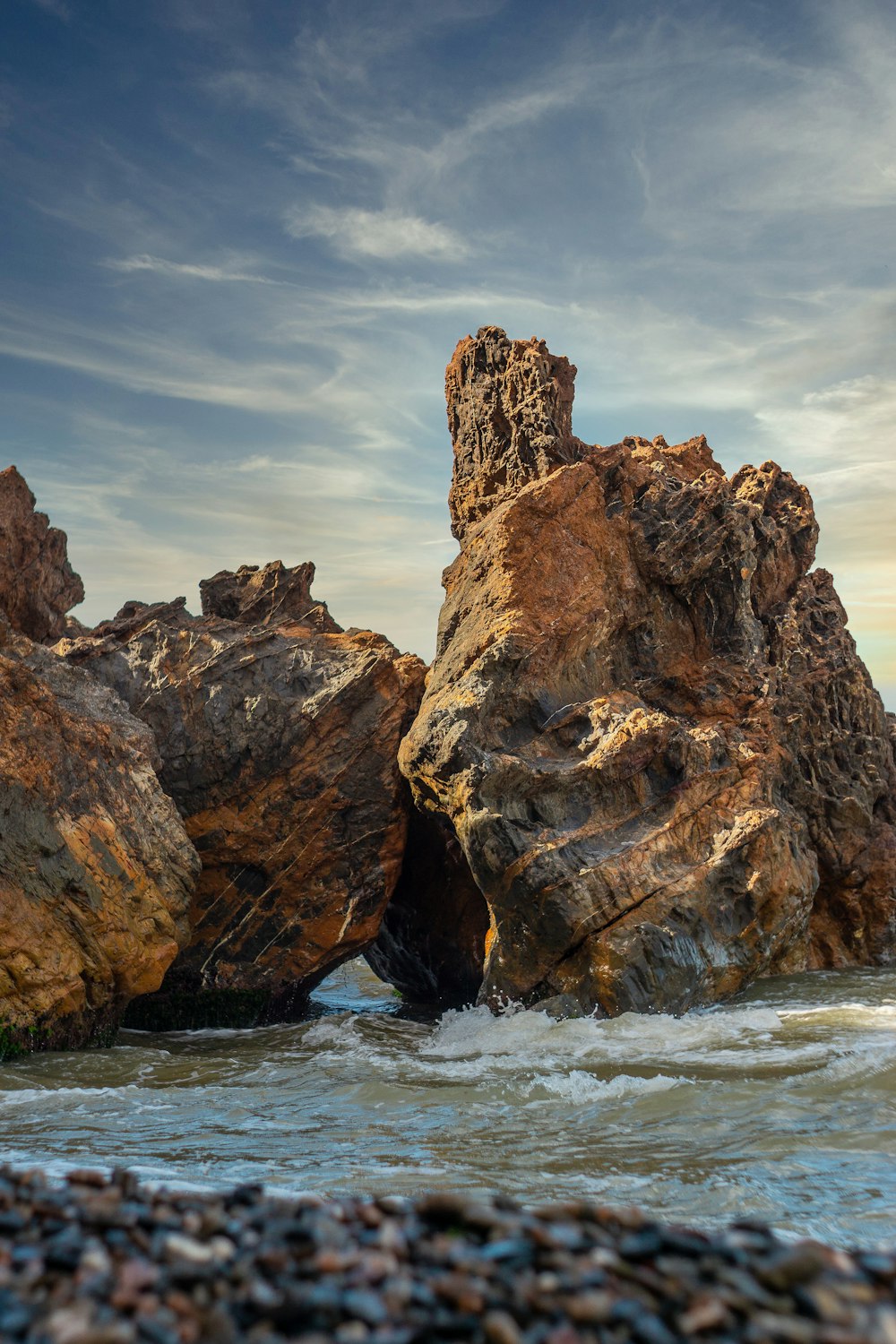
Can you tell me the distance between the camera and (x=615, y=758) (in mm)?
14523

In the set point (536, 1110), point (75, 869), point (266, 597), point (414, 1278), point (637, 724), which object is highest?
point (266, 597)

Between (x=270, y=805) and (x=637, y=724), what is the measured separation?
6.36 m

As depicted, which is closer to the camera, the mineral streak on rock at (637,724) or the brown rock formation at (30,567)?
the mineral streak on rock at (637,724)

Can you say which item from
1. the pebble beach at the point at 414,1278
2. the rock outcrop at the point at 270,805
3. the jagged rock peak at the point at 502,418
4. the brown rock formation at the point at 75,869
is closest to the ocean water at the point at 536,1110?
the brown rock formation at the point at 75,869

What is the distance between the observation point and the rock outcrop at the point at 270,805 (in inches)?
667

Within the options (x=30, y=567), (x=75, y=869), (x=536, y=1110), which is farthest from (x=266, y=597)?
(x=536, y=1110)

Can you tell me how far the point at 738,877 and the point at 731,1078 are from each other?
4419mm

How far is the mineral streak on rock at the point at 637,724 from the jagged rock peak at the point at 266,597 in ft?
10.6

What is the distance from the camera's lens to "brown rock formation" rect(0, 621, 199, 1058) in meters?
12.4

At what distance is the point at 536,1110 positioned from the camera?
9.45 m

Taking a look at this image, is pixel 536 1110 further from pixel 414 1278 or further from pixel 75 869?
pixel 75 869

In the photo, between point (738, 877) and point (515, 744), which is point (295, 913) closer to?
point (515, 744)

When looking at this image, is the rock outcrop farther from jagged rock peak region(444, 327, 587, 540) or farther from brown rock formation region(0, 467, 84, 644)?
jagged rock peak region(444, 327, 587, 540)

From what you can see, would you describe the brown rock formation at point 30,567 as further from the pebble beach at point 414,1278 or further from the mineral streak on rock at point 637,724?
the pebble beach at point 414,1278
